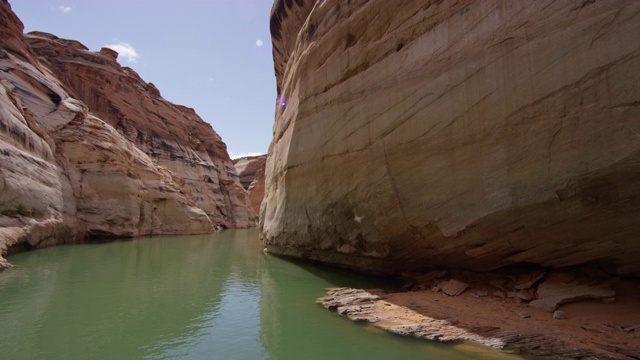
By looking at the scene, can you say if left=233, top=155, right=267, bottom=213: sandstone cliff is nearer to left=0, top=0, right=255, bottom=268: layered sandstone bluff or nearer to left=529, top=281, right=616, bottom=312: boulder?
left=0, top=0, right=255, bottom=268: layered sandstone bluff

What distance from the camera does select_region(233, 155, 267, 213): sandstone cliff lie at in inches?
2237

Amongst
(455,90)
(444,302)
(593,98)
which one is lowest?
(444,302)

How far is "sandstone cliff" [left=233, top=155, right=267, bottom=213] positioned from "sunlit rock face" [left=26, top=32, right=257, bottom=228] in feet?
36.8

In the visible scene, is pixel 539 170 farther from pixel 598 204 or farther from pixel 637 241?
pixel 637 241

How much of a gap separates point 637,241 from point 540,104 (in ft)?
8.54

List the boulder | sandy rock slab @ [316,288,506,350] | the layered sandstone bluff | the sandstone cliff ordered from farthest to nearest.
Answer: the sandstone cliff → the layered sandstone bluff → the boulder → sandy rock slab @ [316,288,506,350]

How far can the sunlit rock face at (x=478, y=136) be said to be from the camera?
5586 millimetres

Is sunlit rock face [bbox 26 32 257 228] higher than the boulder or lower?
higher

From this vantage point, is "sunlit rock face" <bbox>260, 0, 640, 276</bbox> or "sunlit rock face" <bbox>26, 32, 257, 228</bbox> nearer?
"sunlit rock face" <bbox>260, 0, 640, 276</bbox>

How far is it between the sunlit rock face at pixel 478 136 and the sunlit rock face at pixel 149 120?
81.1ft

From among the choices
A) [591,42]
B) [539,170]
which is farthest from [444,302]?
[591,42]

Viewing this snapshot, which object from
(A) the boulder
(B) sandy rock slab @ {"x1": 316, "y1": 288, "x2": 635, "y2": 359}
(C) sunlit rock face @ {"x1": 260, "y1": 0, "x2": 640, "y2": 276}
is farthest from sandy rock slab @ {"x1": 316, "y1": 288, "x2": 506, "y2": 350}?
(C) sunlit rock face @ {"x1": 260, "y1": 0, "x2": 640, "y2": 276}

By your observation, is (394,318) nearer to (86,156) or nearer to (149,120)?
(86,156)

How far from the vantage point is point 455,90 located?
7465 mm
